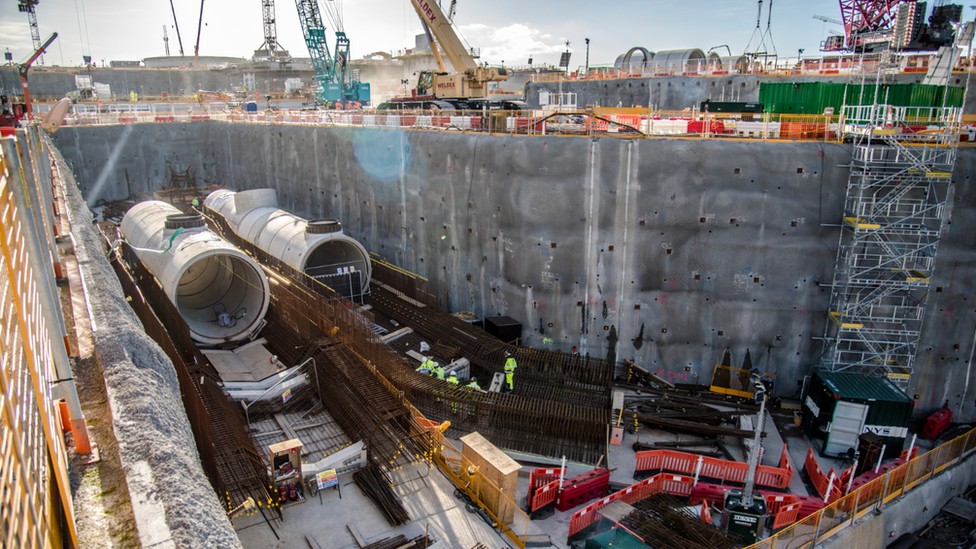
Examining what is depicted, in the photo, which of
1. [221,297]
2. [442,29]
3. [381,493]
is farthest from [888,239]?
[442,29]

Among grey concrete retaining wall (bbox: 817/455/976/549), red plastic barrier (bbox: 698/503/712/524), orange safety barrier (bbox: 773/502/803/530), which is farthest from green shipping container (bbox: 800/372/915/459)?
red plastic barrier (bbox: 698/503/712/524)

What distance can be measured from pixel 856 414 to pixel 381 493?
10.7m

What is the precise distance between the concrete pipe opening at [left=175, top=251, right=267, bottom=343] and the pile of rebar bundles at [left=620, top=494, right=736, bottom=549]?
39.9ft

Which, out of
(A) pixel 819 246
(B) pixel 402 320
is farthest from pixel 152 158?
(A) pixel 819 246

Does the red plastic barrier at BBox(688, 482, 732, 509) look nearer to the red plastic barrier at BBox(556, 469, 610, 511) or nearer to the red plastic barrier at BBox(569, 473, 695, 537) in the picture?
the red plastic barrier at BBox(569, 473, 695, 537)

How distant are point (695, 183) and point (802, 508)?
8211 mm

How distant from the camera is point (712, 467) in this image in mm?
12539

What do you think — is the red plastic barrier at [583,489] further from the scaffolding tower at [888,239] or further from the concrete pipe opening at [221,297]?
the concrete pipe opening at [221,297]

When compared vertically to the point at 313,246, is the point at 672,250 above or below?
above

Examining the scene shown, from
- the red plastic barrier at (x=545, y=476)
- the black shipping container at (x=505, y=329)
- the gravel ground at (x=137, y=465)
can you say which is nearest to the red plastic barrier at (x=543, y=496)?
the red plastic barrier at (x=545, y=476)

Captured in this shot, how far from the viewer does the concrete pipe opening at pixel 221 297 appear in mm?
17645

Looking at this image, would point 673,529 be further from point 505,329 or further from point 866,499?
point 505,329

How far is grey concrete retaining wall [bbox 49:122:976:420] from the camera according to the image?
14992 millimetres

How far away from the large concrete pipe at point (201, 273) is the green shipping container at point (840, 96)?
63.3 feet
